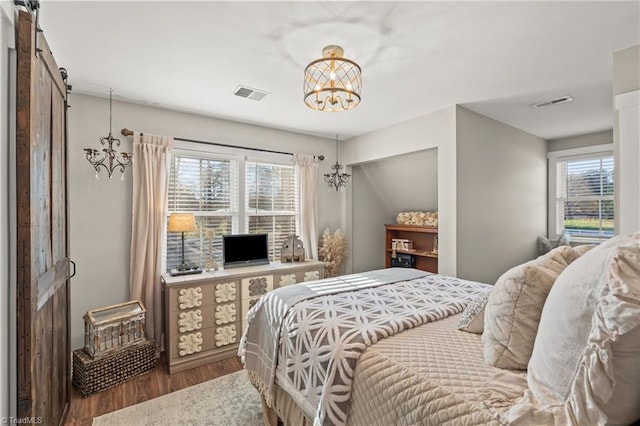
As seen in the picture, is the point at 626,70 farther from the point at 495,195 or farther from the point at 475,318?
the point at 475,318

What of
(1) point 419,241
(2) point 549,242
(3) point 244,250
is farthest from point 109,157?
(2) point 549,242

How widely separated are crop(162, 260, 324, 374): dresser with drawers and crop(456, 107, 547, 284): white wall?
2168 millimetres

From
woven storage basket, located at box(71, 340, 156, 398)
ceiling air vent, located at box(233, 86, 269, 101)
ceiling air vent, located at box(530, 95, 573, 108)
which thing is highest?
ceiling air vent, located at box(233, 86, 269, 101)

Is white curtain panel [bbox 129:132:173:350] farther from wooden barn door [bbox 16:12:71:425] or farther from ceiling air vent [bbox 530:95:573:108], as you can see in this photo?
ceiling air vent [bbox 530:95:573:108]

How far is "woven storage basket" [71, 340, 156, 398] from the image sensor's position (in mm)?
2367

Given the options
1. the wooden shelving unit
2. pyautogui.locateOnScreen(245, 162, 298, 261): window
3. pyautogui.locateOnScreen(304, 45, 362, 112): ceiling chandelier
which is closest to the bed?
pyautogui.locateOnScreen(304, 45, 362, 112): ceiling chandelier

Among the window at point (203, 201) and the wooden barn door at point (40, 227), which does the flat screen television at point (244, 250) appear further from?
the wooden barn door at point (40, 227)

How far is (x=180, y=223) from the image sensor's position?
10.0 feet

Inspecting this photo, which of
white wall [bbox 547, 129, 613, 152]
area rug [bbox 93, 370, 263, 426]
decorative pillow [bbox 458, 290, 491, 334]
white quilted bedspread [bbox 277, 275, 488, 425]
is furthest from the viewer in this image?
white wall [bbox 547, 129, 613, 152]

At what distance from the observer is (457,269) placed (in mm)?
3127

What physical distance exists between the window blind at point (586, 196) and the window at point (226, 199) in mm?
3931

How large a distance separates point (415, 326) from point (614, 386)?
91 cm

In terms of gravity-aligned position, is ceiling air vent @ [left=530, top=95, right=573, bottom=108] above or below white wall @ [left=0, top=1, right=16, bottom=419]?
above

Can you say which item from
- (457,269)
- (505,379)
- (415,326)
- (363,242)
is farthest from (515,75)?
(363,242)
